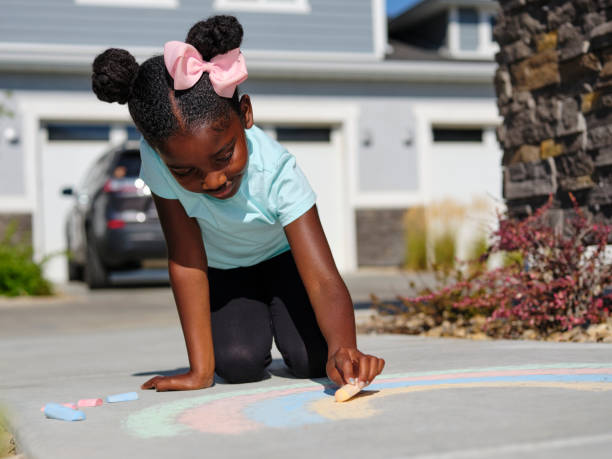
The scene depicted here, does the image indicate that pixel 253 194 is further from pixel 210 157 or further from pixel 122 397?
pixel 122 397

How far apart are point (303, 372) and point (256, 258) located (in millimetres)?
529

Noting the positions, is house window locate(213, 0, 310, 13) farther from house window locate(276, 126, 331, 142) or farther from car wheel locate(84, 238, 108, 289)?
car wheel locate(84, 238, 108, 289)

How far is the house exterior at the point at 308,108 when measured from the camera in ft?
37.4

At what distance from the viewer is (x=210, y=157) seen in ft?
8.89

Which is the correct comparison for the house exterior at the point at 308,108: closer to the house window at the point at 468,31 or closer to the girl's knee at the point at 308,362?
the house window at the point at 468,31

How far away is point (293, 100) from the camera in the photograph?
12297mm

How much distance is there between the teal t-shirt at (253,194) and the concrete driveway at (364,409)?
1.98 ft

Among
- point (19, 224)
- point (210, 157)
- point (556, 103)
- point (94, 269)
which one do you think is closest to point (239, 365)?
point (210, 157)

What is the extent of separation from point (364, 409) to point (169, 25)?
10.3 m

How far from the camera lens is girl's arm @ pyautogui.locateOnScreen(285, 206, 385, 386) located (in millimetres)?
2820

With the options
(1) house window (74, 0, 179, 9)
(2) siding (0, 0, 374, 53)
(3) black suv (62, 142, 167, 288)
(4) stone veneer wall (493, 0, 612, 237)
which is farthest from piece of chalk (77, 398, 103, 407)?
(1) house window (74, 0, 179, 9)

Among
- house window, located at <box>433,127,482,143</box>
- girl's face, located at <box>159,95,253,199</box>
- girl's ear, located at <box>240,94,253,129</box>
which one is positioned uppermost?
house window, located at <box>433,127,482,143</box>

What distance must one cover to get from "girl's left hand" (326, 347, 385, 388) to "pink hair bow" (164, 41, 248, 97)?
913 mm

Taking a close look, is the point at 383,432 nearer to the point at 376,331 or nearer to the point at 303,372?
the point at 303,372
